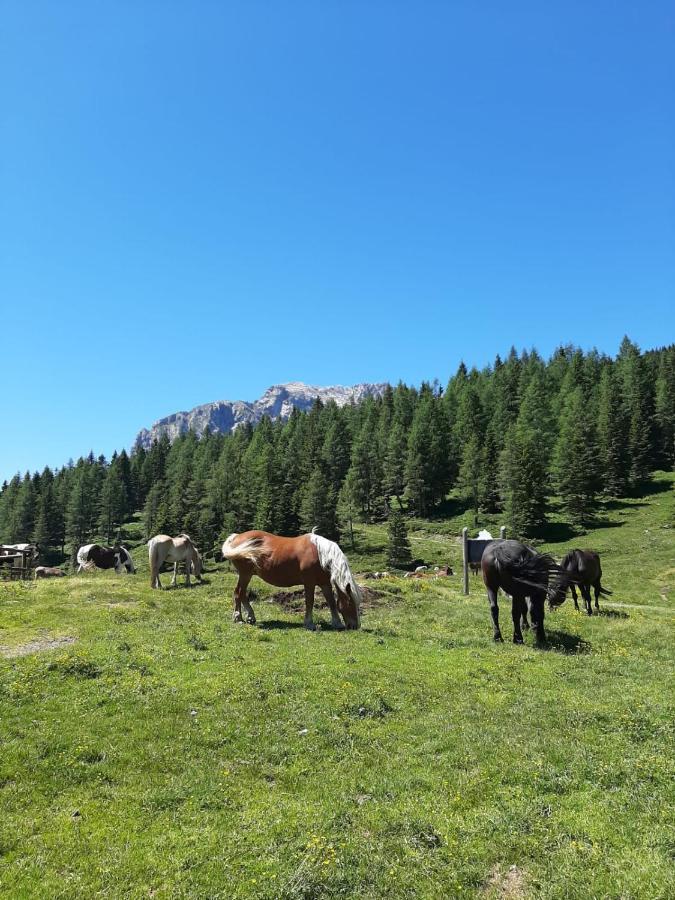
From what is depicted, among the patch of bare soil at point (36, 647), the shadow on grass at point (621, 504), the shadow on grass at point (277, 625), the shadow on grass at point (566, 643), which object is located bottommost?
the shadow on grass at point (566, 643)

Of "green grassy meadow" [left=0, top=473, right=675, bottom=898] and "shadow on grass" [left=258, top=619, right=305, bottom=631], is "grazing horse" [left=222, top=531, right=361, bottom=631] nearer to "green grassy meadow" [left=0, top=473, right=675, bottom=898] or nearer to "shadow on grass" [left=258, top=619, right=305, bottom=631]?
"shadow on grass" [left=258, top=619, right=305, bottom=631]

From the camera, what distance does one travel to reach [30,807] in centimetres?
687

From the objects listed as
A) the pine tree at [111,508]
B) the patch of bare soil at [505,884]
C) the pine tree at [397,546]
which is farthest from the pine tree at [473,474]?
the pine tree at [111,508]

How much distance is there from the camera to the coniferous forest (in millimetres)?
82188

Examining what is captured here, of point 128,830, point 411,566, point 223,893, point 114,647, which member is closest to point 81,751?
point 128,830

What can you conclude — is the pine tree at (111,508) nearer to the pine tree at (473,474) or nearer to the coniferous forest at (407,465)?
the coniferous forest at (407,465)

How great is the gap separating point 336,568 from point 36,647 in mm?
8955

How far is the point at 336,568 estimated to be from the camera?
16.9 m

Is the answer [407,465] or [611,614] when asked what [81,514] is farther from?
[611,614]

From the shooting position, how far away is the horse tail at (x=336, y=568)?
660 inches

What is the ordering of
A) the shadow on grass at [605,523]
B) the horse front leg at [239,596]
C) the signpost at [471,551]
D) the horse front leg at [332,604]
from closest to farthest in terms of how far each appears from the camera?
the horse front leg at [332,604], the horse front leg at [239,596], the signpost at [471,551], the shadow on grass at [605,523]

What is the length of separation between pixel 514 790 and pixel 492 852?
4.70 feet

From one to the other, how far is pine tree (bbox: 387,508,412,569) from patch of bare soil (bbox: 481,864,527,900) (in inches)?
2393

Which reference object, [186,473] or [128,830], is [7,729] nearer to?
[128,830]
